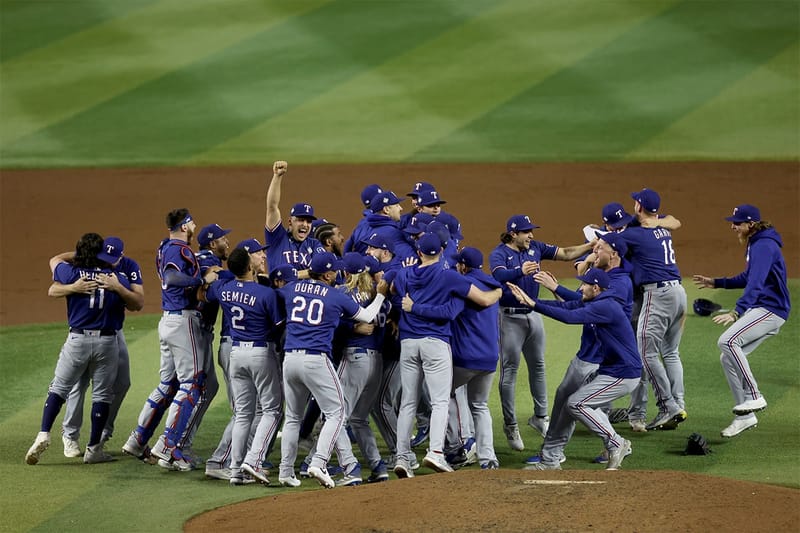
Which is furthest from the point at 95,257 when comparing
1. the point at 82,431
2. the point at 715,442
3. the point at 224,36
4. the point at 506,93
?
the point at 224,36

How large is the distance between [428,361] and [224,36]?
19883mm

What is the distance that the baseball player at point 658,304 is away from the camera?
34.5 feet

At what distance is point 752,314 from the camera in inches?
403

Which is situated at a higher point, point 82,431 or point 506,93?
point 506,93

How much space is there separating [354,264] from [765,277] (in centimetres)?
372

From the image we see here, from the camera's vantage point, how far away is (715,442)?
32.7 ft

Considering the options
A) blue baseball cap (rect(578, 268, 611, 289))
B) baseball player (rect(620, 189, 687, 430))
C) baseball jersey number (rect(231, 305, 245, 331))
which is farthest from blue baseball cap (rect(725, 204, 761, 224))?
baseball jersey number (rect(231, 305, 245, 331))

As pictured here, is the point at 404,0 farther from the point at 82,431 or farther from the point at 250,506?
the point at 250,506

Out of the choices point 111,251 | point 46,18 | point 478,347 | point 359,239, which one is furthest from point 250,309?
point 46,18

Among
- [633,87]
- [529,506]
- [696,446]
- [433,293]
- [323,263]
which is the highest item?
[633,87]

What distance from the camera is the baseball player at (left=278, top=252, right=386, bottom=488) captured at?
8.69 m

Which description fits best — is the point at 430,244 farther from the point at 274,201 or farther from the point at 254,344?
the point at 274,201

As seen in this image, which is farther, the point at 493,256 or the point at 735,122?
the point at 735,122

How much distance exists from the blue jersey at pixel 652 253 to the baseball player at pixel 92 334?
4514 mm
